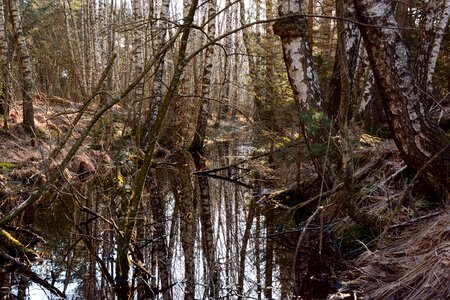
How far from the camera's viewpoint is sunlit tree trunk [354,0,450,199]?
4160mm

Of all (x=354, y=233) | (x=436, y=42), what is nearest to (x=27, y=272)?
(x=354, y=233)

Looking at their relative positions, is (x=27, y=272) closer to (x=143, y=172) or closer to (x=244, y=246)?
(x=143, y=172)

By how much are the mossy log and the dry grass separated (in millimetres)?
3101

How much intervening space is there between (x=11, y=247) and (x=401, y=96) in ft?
12.4

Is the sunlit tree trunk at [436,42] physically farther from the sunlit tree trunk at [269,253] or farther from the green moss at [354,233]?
the green moss at [354,233]

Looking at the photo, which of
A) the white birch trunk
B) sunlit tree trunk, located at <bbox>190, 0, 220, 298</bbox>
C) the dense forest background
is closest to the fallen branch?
the dense forest background

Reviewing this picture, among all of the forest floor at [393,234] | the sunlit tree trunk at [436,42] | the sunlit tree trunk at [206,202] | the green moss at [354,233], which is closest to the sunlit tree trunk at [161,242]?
the sunlit tree trunk at [206,202]

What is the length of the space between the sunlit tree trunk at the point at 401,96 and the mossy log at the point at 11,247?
3.61m

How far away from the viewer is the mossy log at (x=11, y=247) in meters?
4.59

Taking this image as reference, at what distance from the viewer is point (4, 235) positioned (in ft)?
15.1

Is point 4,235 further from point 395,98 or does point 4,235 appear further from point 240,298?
point 395,98

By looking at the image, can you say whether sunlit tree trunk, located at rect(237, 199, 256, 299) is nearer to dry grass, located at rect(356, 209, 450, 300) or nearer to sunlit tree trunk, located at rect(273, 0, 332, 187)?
dry grass, located at rect(356, 209, 450, 300)

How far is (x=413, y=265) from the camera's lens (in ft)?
11.7

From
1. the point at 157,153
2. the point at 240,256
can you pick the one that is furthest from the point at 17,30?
the point at 240,256
